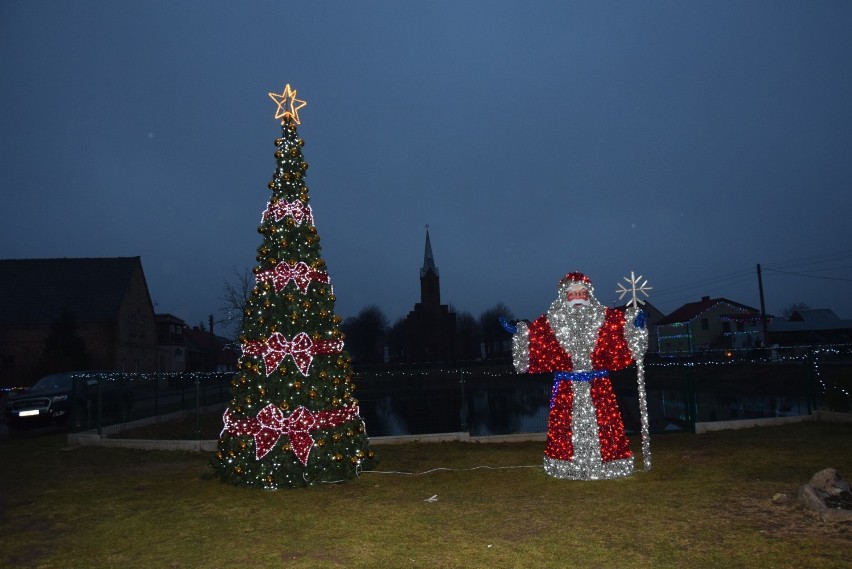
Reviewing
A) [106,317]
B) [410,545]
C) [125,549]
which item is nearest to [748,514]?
[410,545]

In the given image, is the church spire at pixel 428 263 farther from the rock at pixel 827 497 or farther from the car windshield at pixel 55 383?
the rock at pixel 827 497

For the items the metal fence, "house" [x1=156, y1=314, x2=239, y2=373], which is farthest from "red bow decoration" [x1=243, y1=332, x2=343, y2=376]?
"house" [x1=156, y1=314, x2=239, y2=373]

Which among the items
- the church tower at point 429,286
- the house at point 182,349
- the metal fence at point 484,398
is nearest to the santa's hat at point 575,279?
the metal fence at point 484,398

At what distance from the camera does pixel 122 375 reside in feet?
49.2

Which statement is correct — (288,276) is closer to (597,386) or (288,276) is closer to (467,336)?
(597,386)

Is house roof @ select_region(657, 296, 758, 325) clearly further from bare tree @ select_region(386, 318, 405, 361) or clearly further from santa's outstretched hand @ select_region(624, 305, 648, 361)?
santa's outstretched hand @ select_region(624, 305, 648, 361)

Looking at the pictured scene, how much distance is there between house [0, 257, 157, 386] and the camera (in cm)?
3216

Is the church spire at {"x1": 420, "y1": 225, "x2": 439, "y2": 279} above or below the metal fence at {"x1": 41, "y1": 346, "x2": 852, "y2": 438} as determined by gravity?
above

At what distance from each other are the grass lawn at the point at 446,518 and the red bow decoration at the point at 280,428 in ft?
1.83

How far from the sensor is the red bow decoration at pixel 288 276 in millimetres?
8609

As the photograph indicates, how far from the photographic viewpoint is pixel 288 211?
880 centimetres

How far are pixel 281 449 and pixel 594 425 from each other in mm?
4171

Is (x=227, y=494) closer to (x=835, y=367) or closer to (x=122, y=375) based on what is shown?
(x=122, y=375)

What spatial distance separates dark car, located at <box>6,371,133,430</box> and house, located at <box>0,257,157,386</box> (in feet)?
47.0
